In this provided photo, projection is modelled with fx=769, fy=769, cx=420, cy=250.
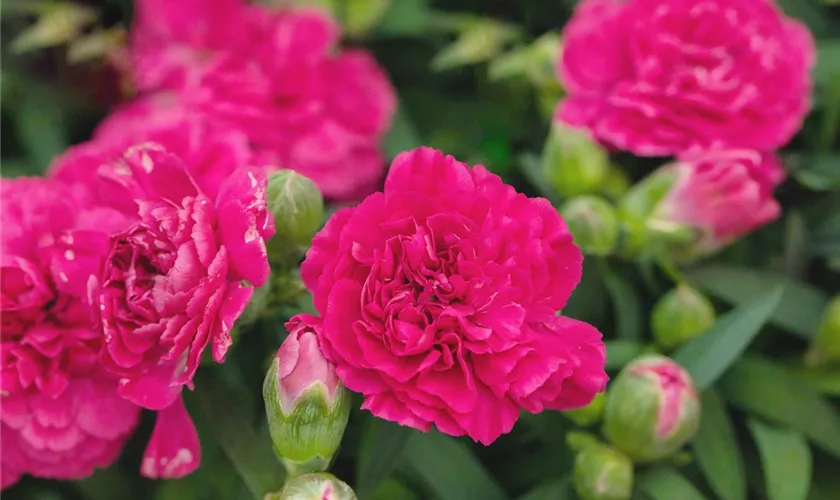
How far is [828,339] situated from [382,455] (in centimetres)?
→ 40

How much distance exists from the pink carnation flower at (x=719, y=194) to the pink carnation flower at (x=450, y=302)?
236mm

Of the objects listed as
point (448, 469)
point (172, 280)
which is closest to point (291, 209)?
point (172, 280)

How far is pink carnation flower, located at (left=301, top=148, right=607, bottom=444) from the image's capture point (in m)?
0.43

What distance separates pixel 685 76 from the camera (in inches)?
26.2

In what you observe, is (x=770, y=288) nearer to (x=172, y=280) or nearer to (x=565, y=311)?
(x=565, y=311)

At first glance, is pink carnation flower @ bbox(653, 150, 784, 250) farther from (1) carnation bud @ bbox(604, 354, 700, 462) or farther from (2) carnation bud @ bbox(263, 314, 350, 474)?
(2) carnation bud @ bbox(263, 314, 350, 474)

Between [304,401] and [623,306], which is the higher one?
[304,401]

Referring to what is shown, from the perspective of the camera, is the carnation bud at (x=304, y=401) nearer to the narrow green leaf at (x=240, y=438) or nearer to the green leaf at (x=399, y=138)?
the narrow green leaf at (x=240, y=438)

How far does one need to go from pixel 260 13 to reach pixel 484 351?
1.83 feet

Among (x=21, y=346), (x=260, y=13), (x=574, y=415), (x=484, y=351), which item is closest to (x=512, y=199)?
(x=484, y=351)

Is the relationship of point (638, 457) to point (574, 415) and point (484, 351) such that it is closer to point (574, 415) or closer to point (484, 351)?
point (574, 415)

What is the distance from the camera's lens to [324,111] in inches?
32.1

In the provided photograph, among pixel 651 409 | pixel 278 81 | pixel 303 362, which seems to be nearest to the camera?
pixel 303 362

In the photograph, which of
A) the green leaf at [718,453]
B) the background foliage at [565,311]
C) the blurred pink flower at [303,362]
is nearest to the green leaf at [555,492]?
the background foliage at [565,311]
